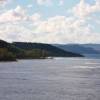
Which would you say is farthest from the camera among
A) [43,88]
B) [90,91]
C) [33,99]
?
[43,88]

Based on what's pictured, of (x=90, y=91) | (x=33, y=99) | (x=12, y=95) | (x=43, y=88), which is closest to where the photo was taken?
(x=33, y=99)

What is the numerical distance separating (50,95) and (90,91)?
7.08 meters

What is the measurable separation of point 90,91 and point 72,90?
272cm

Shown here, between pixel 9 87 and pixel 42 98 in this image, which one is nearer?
pixel 42 98

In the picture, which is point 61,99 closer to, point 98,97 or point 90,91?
point 98,97

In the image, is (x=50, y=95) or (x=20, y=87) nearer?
(x=50, y=95)

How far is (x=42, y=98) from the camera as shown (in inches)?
2335

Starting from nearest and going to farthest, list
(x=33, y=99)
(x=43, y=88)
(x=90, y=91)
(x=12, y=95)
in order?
1. (x=33, y=99)
2. (x=12, y=95)
3. (x=90, y=91)
4. (x=43, y=88)

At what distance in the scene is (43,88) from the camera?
72125mm

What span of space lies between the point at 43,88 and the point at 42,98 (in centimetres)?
1281

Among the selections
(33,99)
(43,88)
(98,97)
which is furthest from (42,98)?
(43,88)

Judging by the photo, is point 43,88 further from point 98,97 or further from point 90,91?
point 98,97

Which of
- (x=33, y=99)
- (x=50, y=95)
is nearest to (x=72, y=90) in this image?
(x=50, y=95)

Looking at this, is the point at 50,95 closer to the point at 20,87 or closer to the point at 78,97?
the point at 78,97
